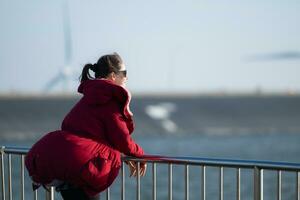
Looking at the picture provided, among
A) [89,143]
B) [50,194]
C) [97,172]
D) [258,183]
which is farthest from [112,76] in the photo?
[50,194]

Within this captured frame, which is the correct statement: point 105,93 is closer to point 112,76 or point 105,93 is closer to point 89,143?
point 112,76

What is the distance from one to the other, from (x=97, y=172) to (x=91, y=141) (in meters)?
0.20

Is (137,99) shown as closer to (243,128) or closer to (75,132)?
(243,128)

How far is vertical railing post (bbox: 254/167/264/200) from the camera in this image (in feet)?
14.7

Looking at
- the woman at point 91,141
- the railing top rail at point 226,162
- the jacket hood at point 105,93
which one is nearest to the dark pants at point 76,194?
the woman at point 91,141

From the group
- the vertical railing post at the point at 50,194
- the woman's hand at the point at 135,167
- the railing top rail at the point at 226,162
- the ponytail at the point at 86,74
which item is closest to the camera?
the railing top rail at the point at 226,162

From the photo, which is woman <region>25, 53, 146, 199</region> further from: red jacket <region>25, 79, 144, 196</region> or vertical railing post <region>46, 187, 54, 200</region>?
vertical railing post <region>46, 187, 54, 200</region>

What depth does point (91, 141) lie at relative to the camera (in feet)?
14.0

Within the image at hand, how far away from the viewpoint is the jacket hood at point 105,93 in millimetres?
4223

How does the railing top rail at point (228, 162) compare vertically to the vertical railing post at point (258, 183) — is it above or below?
above

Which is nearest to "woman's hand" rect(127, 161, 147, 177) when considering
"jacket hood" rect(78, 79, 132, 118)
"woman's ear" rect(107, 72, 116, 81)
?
"jacket hood" rect(78, 79, 132, 118)

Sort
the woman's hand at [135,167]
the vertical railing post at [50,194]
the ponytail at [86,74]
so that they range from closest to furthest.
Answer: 1. the ponytail at [86,74]
2. the woman's hand at [135,167]
3. the vertical railing post at [50,194]

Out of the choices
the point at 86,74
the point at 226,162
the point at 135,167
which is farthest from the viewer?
the point at 135,167

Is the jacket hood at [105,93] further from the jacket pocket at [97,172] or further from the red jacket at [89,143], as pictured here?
the jacket pocket at [97,172]
